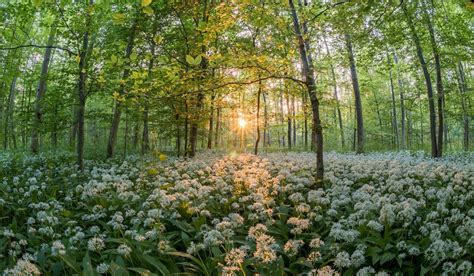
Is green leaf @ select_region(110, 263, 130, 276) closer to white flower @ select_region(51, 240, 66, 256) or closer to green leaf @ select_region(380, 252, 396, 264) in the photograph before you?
white flower @ select_region(51, 240, 66, 256)

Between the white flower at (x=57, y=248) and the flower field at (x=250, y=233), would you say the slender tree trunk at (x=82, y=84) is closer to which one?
the flower field at (x=250, y=233)

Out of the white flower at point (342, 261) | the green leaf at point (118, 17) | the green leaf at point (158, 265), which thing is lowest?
the green leaf at point (158, 265)

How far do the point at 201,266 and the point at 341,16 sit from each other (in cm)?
702

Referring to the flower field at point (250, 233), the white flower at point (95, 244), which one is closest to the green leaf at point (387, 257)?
the flower field at point (250, 233)

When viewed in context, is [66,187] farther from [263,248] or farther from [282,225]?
[263,248]

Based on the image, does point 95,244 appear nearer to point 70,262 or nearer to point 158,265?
point 70,262

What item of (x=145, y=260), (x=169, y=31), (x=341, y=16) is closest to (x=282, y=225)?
(x=145, y=260)

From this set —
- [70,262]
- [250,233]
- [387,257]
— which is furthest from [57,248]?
[387,257]

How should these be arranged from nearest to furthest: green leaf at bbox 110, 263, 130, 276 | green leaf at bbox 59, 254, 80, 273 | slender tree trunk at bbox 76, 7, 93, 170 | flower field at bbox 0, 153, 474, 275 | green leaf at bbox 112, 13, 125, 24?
green leaf at bbox 112, 13, 125, 24 < green leaf at bbox 110, 263, 130, 276 < flower field at bbox 0, 153, 474, 275 < green leaf at bbox 59, 254, 80, 273 < slender tree trunk at bbox 76, 7, 93, 170

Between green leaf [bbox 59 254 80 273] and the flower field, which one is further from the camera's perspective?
green leaf [bbox 59 254 80 273]

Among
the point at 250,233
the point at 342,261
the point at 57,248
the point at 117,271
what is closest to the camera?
the point at 117,271

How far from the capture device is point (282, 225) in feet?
19.1

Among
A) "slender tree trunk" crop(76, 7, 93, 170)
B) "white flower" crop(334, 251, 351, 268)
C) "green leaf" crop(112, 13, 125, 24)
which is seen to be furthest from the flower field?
"slender tree trunk" crop(76, 7, 93, 170)

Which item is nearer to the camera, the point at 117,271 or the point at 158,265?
the point at 117,271
